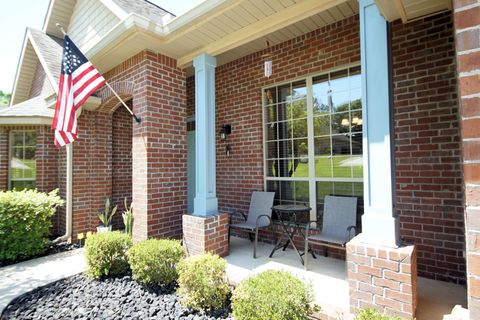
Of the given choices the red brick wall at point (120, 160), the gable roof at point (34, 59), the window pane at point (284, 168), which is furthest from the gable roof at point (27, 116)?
the window pane at point (284, 168)

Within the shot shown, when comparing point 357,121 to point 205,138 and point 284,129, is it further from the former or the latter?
point 205,138

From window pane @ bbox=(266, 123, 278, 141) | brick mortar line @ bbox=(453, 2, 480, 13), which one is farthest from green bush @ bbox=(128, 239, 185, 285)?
brick mortar line @ bbox=(453, 2, 480, 13)

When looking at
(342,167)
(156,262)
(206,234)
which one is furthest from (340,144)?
(156,262)

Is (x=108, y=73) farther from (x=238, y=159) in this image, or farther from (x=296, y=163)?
(x=296, y=163)

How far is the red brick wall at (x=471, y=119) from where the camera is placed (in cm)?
126

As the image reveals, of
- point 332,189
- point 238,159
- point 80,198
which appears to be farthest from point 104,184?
point 332,189

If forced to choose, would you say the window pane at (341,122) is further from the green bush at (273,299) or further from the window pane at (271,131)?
the green bush at (273,299)

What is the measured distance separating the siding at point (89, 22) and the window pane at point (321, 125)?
13.0 feet

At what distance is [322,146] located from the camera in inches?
171

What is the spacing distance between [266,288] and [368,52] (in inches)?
92.1

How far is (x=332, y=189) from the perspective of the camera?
14.0 feet

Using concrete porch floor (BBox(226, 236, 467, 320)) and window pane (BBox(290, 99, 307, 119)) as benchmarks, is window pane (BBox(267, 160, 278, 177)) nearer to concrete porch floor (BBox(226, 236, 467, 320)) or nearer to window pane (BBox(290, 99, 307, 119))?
window pane (BBox(290, 99, 307, 119))

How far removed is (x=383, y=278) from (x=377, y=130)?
1.27m

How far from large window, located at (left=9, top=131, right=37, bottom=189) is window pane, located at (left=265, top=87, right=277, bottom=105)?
18.9 ft
